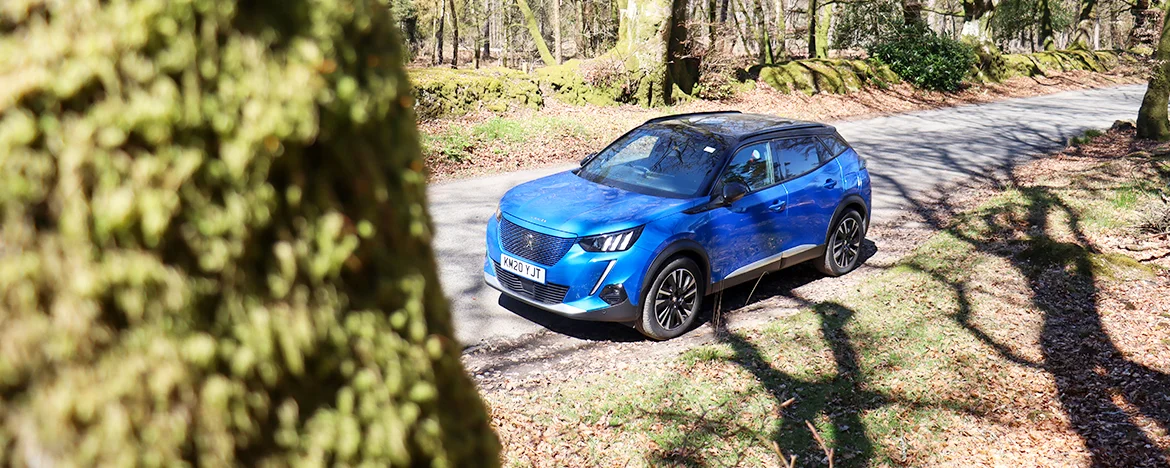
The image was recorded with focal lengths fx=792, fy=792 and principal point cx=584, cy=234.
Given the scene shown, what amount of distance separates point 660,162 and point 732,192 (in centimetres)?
87

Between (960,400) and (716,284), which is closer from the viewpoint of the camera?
(960,400)

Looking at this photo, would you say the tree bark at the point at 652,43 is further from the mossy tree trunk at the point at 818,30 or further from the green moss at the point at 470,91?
the mossy tree trunk at the point at 818,30

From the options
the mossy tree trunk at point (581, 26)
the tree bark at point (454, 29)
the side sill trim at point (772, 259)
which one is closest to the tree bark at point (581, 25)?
the mossy tree trunk at point (581, 26)

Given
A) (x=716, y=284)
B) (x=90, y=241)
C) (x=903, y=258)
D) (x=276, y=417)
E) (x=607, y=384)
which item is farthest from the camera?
(x=903, y=258)

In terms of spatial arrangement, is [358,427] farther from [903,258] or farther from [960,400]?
[903,258]

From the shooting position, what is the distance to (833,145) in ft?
27.2

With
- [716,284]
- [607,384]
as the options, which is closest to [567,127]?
[716,284]

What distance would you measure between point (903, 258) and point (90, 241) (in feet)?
29.6

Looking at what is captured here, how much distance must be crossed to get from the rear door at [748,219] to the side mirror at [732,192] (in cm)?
6

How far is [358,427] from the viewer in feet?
4.31

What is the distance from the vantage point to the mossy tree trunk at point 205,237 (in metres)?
1.07

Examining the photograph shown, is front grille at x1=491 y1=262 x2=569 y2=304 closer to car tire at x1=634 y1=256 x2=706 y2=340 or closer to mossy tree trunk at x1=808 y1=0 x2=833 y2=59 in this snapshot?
car tire at x1=634 y1=256 x2=706 y2=340

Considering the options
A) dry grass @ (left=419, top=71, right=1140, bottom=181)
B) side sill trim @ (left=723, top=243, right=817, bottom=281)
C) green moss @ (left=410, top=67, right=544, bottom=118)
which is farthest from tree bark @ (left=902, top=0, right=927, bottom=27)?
side sill trim @ (left=723, top=243, right=817, bottom=281)

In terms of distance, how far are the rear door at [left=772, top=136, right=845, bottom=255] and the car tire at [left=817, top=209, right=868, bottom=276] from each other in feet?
0.81
